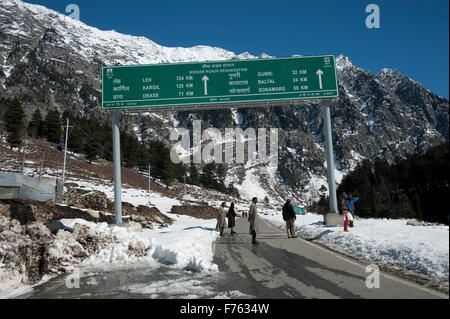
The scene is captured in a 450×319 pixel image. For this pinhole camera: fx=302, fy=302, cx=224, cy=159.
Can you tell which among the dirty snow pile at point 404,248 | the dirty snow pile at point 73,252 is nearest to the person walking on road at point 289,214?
the dirty snow pile at point 404,248

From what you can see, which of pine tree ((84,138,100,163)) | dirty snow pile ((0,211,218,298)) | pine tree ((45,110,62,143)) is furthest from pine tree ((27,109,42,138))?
dirty snow pile ((0,211,218,298))

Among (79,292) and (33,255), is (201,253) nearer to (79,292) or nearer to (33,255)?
(79,292)

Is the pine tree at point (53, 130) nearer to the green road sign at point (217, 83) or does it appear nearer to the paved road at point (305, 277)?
the green road sign at point (217, 83)

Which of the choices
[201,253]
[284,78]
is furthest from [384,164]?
[201,253]

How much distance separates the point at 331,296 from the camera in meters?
4.48

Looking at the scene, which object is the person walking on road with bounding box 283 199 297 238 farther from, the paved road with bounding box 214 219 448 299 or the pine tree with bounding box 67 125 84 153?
the pine tree with bounding box 67 125 84 153

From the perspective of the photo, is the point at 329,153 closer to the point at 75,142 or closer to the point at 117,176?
the point at 117,176

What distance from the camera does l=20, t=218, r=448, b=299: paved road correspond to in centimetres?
468

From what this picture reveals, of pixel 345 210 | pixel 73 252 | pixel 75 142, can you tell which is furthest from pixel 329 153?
pixel 75 142

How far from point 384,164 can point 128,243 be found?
7757 cm

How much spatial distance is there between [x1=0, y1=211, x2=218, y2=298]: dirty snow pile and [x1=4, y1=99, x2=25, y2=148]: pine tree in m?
58.1

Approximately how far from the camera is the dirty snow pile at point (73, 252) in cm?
638

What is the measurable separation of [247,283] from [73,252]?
4807mm
